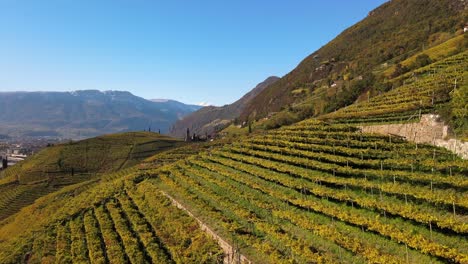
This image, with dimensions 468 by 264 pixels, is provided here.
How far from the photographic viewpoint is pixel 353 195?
27609mm

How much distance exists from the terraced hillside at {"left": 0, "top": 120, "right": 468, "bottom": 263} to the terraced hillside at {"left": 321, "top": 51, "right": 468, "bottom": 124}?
15.1 ft

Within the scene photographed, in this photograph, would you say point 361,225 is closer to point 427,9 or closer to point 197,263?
point 197,263

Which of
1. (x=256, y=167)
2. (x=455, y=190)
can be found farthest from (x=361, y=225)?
(x=256, y=167)

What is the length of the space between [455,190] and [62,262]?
37.0 metres

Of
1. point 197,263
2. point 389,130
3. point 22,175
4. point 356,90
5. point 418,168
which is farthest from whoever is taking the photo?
point 22,175

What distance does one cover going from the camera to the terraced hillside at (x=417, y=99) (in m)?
43.3

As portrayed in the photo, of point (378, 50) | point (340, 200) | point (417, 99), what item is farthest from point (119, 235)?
point (378, 50)

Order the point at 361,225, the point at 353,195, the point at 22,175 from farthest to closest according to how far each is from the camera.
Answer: the point at 22,175, the point at 353,195, the point at 361,225

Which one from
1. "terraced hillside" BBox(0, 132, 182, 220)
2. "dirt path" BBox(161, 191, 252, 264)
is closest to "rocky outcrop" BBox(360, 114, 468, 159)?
"dirt path" BBox(161, 191, 252, 264)

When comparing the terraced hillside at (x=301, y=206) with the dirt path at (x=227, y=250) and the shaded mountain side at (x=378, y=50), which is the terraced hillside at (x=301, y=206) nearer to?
the dirt path at (x=227, y=250)

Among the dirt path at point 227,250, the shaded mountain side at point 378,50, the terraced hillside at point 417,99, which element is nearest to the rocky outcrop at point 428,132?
the terraced hillside at point 417,99

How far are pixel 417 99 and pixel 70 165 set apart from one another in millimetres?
111883

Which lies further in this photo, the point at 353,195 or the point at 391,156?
the point at 391,156

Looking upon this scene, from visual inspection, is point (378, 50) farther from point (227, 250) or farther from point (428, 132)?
point (227, 250)
